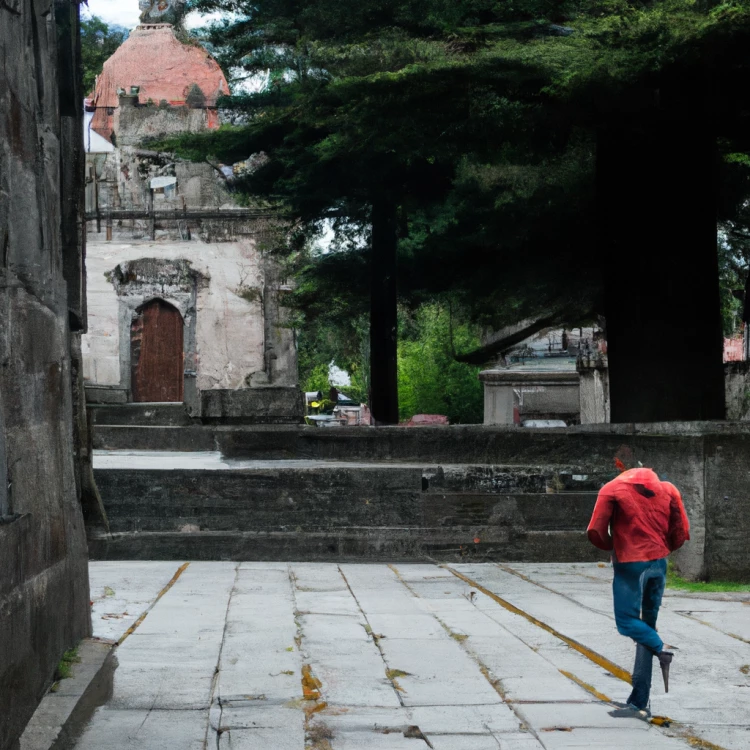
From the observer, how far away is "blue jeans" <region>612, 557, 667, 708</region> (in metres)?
5.39

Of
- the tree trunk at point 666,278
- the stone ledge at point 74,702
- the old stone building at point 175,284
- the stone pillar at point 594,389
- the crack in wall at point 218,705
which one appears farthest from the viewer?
the old stone building at point 175,284

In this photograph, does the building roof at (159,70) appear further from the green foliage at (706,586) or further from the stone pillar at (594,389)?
the green foliage at (706,586)

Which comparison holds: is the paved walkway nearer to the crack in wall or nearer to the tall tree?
Result: the crack in wall

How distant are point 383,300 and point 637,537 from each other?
1437 centimetres

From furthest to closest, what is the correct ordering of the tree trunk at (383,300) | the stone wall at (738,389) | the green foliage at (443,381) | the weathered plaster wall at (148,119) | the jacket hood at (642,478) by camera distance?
the green foliage at (443,381) → the weathered plaster wall at (148,119) → the stone wall at (738,389) → the tree trunk at (383,300) → the jacket hood at (642,478)

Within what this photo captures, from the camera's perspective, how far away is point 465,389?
125 feet

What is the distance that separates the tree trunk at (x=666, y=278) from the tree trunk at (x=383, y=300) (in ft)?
23.0

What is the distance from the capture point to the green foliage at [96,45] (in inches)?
1569

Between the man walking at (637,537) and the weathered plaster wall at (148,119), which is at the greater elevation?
the weathered plaster wall at (148,119)

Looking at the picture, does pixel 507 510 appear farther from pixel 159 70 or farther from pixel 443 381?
pixel 443 381

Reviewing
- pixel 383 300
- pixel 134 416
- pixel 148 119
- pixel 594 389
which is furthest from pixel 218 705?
pixel 148 119

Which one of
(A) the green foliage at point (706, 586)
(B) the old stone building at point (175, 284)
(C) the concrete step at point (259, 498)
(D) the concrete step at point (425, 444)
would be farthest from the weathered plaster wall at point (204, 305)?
(A) the green foliage at point (706, 586)

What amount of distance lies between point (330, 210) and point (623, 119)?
9.19 m

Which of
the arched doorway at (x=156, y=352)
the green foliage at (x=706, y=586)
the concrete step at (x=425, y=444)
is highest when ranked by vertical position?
the arched doorway at (x=156, y=352)
